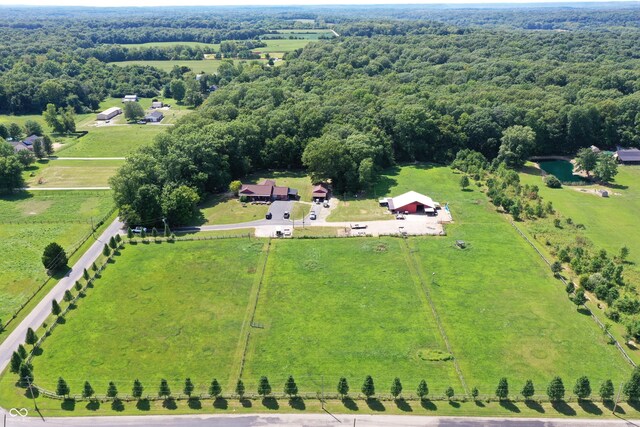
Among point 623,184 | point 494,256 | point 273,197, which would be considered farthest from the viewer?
point 623,184

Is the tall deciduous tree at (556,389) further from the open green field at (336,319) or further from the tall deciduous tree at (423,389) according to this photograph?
the tall deciduous tree at (423,389)

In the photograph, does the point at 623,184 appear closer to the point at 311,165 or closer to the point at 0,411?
the point at 311,165

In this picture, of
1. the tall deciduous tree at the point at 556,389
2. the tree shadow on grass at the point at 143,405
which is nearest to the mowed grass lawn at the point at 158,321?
the tree shadow on grass at the point at 143,405

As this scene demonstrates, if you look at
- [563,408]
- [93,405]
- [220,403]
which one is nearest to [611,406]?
[563,408]

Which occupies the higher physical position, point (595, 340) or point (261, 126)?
point (261, 126)

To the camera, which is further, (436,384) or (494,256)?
(494,256)

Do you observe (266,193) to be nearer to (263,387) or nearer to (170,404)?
(263,387)

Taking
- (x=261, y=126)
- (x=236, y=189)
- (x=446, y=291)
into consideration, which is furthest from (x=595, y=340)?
(x=261, y=126)
